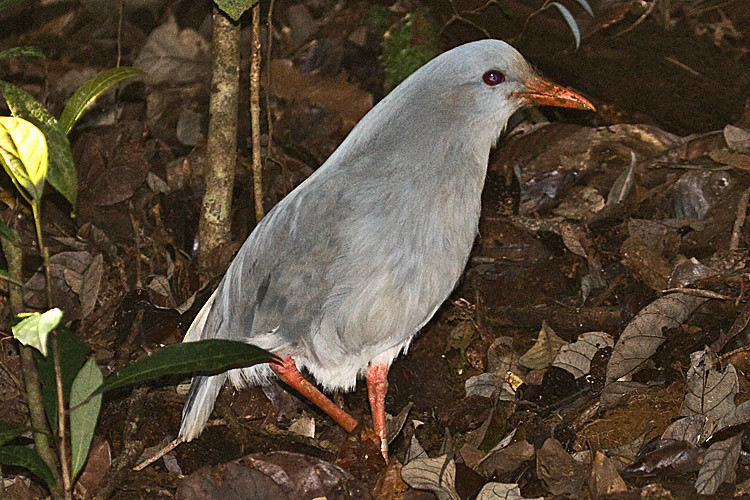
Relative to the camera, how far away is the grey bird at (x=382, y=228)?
2.94m

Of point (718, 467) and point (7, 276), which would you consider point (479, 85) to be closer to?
point (718, 467)

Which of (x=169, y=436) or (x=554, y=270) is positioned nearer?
(x=169, y=436)

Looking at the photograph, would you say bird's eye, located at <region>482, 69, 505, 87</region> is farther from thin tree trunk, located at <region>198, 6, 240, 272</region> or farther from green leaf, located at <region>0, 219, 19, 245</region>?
green leaf, located at <region>0, 219, 19, 245</region>

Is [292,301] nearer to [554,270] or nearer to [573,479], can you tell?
[573,479]

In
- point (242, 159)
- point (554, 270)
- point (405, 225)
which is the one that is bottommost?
point (554, 270)

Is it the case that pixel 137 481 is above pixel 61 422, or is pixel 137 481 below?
below

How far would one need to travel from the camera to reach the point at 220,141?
398cm

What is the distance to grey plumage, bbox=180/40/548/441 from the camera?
116 inches

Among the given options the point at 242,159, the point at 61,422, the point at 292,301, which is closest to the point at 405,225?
the point at 292,301

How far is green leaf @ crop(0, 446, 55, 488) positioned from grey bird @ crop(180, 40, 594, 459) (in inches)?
34.1

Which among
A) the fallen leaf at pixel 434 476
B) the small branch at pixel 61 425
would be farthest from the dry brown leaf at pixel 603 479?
the small branch at pixel 61 425

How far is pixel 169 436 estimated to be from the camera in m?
3.42

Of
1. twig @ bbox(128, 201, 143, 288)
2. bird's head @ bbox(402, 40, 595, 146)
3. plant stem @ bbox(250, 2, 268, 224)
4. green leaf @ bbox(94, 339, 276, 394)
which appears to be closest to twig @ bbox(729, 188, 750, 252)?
bird's head @ bbox(402, 40, 595, 146)

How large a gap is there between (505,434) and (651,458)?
0.59 meters
